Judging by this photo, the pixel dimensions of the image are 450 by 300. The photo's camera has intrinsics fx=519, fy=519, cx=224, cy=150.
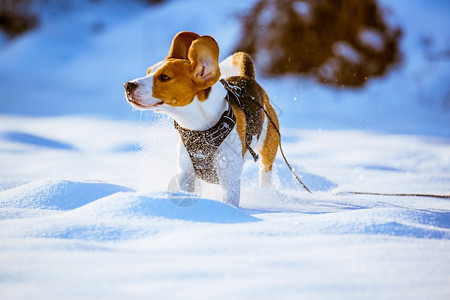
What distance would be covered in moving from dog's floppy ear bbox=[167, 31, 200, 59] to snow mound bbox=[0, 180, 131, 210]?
0.72 meters

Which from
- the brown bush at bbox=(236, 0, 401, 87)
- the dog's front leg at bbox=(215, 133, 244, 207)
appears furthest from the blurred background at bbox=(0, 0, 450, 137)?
the dog's front leg at bbox=(215, 133, 244, 207)

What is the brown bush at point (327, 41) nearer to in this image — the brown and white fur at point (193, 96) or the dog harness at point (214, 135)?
the dog harness at point (214, 135)

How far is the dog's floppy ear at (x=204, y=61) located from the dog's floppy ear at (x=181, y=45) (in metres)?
0.18

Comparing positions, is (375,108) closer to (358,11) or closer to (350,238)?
(358,11)

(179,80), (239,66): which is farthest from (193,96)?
(239,66)

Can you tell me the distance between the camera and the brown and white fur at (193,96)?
215 cm

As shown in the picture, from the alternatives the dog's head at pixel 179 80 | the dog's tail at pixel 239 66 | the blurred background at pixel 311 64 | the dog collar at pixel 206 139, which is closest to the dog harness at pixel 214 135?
the dog collar at pixel 206 139

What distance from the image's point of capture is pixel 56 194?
2.36 m

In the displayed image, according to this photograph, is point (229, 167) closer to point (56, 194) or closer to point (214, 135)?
point (214, 135)

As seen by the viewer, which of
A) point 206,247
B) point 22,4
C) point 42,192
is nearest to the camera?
point 206,247

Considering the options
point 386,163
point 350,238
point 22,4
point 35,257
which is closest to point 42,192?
point 35,257

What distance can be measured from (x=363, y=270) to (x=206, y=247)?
1.50 feet

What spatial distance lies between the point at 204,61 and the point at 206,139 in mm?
348

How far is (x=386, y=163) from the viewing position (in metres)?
4.26
